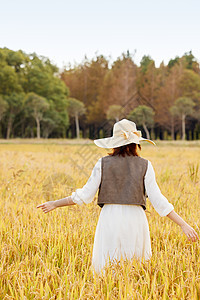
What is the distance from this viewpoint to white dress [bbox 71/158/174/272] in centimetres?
236

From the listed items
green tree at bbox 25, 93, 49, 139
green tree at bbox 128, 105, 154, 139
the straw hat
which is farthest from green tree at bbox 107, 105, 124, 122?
the straw hat

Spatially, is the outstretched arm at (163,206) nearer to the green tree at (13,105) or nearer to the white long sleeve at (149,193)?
the white long sleeve at (149,193)

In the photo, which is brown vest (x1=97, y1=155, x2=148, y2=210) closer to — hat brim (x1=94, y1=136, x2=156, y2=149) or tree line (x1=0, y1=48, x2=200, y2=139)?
→ hat brim (x1=94, y1=136, x2=156, y2=149)

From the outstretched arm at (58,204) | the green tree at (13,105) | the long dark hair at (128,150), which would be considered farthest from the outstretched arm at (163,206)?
the green tree at (13,105)

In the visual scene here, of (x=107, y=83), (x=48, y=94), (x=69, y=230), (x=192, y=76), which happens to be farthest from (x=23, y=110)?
(x=69, y=230)

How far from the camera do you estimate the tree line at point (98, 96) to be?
160 feet

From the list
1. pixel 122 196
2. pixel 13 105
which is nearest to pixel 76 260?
pixel 122 196

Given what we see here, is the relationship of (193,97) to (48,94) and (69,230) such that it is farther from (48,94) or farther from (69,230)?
(69,230)

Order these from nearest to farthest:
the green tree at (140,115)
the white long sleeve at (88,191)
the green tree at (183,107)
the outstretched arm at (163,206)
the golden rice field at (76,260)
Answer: the golden rice field at (76,260), the outstretched arm at (163,206), the white long sleeve at (88,191), the green tree at (140,115), the green tree at (183,107)

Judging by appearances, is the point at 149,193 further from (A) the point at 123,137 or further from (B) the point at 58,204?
(B) the point at 58,204

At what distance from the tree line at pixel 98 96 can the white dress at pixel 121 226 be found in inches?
1573

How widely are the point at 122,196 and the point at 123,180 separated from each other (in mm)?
111

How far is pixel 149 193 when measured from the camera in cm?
238

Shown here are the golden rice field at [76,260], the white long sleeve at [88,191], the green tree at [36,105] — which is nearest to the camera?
the golden rice field at [76,260]
